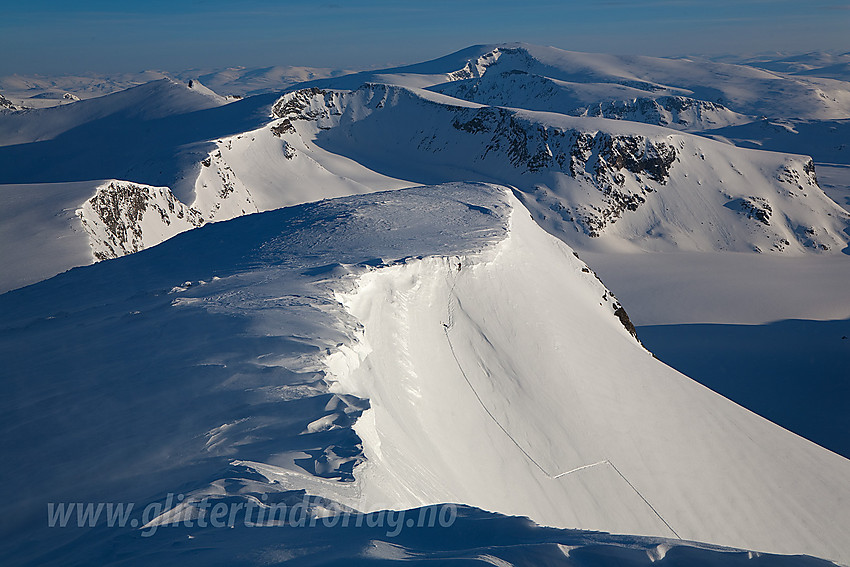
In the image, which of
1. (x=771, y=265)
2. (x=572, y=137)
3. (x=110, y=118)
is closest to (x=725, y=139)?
(x=572, y=137)

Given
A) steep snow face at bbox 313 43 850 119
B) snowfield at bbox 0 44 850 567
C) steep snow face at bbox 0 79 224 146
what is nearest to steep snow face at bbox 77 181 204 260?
snowfield at bbox 0 44 850 567

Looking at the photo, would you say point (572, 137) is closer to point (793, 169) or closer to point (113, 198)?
point (793, 169)

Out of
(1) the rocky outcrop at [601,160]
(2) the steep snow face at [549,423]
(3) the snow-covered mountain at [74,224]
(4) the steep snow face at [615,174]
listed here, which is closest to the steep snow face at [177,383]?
(2) the steep snow face at [549,423]

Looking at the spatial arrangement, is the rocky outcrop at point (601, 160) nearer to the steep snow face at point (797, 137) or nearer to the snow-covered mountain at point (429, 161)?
the snow-covered mountain at point (429, 161)

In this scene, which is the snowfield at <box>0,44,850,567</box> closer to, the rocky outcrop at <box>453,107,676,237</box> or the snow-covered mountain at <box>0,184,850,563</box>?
the snow-covered mountain at <box>0,184,850,563</box>

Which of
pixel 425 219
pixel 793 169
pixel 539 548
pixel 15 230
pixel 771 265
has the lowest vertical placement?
pixel 771 265
